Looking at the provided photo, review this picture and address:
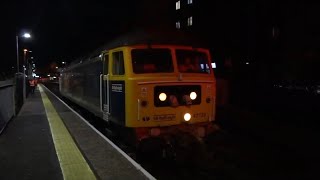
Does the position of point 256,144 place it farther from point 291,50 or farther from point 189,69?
point 291,50

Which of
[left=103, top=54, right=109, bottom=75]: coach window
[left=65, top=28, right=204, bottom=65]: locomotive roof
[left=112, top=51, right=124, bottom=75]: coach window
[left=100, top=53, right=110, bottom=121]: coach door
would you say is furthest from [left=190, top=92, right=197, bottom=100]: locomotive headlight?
[left=103, top=54, right=109, bottom=75]: coach window

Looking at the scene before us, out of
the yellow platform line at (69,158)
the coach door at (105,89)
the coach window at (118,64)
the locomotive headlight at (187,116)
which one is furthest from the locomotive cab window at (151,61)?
the yellow platform line at (69,158)

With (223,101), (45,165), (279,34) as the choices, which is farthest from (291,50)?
(45,165)

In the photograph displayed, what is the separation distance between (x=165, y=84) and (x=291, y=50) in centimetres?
3257

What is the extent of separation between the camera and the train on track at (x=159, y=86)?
27.5 ft

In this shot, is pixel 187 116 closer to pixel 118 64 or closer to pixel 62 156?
pixel 118 64

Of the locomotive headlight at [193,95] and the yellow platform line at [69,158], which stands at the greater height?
the locomotive headlight at [193,95]

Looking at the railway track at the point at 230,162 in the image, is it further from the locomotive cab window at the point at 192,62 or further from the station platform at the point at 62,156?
the locomotive cab window at the point at 192,62

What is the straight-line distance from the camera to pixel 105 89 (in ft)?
33.7

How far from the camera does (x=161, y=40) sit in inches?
353

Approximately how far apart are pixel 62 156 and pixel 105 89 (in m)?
2.46

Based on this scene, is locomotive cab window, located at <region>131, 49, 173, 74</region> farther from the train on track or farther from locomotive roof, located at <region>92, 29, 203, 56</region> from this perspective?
locomotive roof, located at <region>92, 29, 203, 56</region>

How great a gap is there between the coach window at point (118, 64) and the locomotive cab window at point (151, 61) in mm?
341

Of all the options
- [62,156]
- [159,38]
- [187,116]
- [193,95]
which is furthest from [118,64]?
[62,156]
